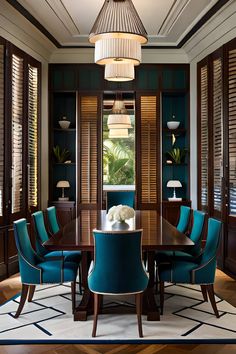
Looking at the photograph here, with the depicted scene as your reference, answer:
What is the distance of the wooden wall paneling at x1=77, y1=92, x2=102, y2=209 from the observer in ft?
24.1

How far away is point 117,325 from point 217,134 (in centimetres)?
334

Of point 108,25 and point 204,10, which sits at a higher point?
point 204,10

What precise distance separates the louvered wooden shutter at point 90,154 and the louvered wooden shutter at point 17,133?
1.56 m

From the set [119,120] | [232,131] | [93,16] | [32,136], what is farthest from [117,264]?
[93,16]

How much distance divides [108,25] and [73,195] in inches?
175

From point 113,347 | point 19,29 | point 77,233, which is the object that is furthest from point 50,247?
point 19,29

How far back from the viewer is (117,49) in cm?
370

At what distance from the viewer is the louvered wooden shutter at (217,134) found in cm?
580

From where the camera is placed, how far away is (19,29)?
586 centimetres

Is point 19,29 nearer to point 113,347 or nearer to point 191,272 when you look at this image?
point 191,272

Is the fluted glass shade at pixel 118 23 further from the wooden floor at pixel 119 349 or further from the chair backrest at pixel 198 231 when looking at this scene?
the wooden floor at pixel 119 349

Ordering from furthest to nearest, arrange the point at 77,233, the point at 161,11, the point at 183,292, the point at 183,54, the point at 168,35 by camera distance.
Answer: the point at 183,54, the point at 168,35, the point at 161,11, the point at 183,292, the point at 77,233

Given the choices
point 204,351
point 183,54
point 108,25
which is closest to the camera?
point 204,351

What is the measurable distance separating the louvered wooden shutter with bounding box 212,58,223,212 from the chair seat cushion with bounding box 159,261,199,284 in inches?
87.1
